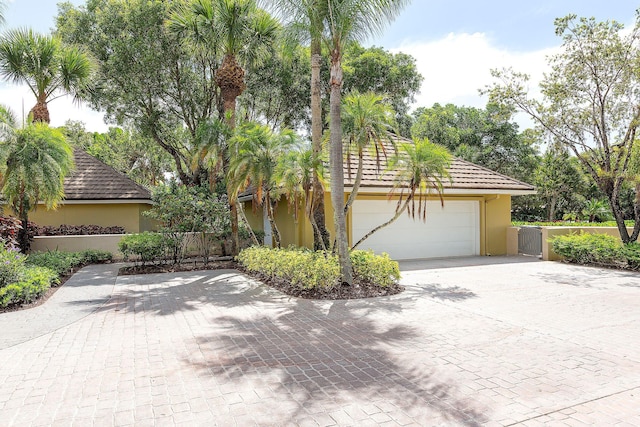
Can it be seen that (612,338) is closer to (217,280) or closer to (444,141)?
(217,280)

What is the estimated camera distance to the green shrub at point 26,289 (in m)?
7.45

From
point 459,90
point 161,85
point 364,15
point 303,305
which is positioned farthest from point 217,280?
point 459,90

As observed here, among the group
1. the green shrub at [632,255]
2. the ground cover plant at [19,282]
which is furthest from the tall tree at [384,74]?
the ground cover plant at [19,282]

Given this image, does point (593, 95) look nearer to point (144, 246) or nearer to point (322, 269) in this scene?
point (322, 269)

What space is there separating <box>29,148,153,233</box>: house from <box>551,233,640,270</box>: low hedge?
51.9 ft

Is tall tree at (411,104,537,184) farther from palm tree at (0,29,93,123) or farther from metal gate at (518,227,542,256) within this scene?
palm tree at (0,29,93,123)

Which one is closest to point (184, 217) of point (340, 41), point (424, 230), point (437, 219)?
point (340, 41)

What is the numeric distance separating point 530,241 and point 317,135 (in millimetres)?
10187

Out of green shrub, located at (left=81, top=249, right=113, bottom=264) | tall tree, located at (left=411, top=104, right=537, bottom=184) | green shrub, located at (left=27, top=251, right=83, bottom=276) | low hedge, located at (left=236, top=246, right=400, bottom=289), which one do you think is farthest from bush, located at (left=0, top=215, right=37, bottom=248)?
tall tree, located at (left=411, top=104, right=537, bottom=184)

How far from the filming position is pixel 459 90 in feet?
65.5

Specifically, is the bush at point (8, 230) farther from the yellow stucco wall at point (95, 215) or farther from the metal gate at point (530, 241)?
the metal gate at point (530, 241)

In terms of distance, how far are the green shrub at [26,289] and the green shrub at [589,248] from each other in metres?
14.7

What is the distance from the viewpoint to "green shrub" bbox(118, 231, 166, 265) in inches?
494

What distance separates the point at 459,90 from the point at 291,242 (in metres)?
11.3
